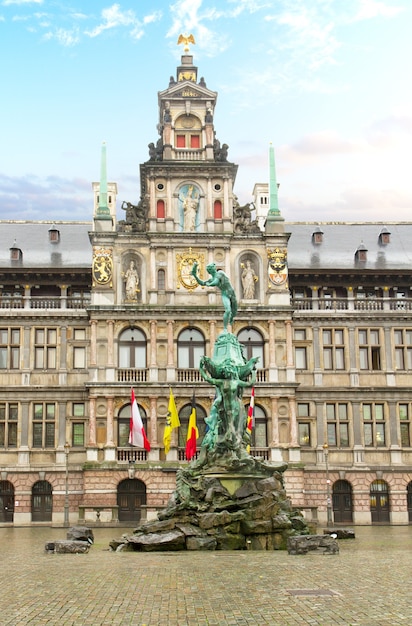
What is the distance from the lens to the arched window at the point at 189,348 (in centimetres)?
6462

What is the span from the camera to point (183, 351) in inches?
2552

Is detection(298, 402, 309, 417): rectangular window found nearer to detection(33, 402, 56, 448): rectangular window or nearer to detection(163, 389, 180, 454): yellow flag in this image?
detection(163, 389, 180, 454): yellow flag

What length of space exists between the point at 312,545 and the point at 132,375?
109 feet

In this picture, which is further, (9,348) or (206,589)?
(9,348)

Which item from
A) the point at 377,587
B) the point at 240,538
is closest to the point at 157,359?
the point at 240,538

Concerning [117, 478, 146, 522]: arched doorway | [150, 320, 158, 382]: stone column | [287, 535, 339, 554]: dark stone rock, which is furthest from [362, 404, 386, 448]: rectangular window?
[287, 535, 339, 554]: dark stone rock

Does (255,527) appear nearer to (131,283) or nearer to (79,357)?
(131,283)

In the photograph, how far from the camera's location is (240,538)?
3591cm

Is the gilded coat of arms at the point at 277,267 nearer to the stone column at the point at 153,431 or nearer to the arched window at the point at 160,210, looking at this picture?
the arched window at the point at 160,210

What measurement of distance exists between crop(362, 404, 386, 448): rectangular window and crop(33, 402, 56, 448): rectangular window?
76.6ft

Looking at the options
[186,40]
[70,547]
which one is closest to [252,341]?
[186,40]

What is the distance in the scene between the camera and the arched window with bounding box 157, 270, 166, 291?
65.4 m

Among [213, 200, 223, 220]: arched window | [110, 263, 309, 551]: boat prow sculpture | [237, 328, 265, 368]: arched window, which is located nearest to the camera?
[110, 263, 309, 551]: boat prow sculpture

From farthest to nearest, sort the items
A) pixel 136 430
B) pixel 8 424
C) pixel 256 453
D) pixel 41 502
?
pixel 8 424, pixel 41 502, pixel 256 453, pixel 136 430
